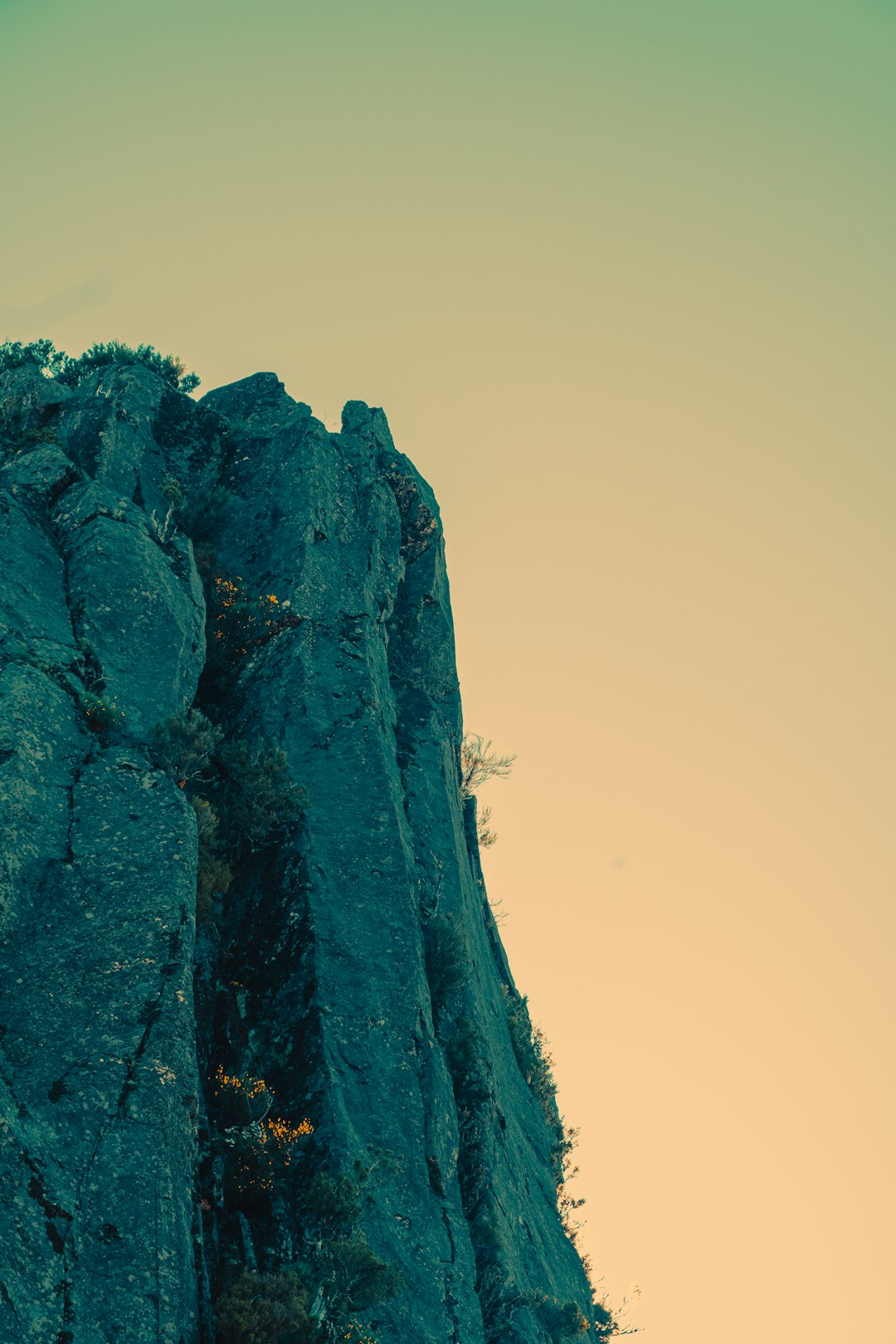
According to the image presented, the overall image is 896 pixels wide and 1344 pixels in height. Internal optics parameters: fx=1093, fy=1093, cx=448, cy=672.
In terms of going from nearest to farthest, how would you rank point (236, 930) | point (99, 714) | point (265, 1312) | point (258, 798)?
point (265, 1312)
point (99, 714)
point (236, 930)
point (258, 798)

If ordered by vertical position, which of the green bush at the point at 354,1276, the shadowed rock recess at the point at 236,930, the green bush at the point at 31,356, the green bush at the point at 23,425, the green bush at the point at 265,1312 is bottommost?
the green bush at the point at 265,1312

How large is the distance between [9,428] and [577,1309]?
19635 millimetres

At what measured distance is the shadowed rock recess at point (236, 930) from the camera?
11695mm

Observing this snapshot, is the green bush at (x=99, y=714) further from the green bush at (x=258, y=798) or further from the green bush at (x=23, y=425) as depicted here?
the green bush at (x=23, y=425)

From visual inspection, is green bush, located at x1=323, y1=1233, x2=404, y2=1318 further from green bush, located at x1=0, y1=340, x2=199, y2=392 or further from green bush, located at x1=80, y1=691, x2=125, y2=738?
green bush, located at x1=0, y1=340, x2=199, y2=392

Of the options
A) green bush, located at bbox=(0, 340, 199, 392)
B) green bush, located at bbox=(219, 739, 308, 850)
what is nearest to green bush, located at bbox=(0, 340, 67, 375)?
green bush, located at bbox=(0, 340, 199, 392)

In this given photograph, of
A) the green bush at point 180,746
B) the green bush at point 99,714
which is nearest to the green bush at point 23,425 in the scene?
the green bush at point 99,714

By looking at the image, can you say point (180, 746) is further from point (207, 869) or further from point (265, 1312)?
point (265, 1312)

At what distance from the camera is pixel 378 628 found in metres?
23.7

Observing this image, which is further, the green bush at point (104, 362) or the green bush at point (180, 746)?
the green bush at point (104, 362)

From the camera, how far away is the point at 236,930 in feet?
56.0

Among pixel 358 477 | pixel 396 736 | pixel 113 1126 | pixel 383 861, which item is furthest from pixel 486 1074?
pixel 358 477

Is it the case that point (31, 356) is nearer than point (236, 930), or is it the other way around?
point (236, 930)

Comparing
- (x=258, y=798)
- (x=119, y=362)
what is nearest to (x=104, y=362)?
(x=119, y=362)
